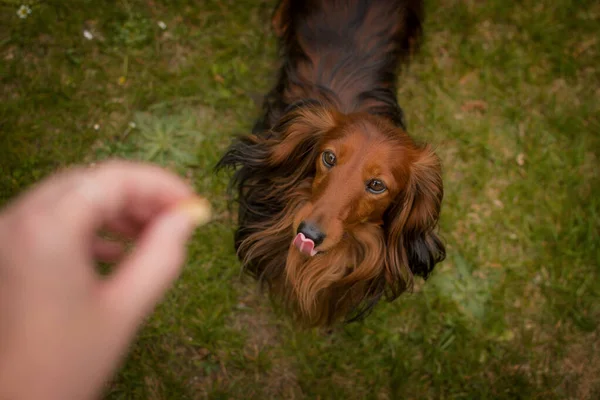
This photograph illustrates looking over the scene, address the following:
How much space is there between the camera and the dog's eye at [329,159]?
2.21 meters

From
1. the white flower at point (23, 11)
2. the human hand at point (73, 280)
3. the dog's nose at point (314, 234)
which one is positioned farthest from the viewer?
the white flower at point (23, 11)

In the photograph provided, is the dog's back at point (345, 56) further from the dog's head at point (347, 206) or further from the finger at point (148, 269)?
the finger at point (148, 269)

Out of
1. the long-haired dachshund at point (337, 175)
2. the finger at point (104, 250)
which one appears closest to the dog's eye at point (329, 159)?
the long-haired dachshund at point (337, 175)

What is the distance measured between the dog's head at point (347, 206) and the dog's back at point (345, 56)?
19.8 inches

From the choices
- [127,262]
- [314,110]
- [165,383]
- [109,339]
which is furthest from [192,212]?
[165,383]

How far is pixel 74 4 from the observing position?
384 centimetres

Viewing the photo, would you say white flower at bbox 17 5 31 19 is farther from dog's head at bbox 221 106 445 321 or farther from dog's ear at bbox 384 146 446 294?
dog's ear at bbox 384 146 446 294

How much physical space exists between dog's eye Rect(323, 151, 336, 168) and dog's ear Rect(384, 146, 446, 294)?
1.31 ft

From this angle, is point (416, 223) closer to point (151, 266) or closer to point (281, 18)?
point (151, 266)

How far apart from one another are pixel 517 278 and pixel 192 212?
3.41 m

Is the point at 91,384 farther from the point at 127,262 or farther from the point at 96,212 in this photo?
the point at 96,212

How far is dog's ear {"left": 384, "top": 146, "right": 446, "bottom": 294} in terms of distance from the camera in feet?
7.84

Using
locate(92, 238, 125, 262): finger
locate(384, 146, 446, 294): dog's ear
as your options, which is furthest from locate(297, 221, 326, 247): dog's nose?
locate(92, 238, 125, 262): finger

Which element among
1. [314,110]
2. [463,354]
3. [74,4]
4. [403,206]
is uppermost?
[314,110]
